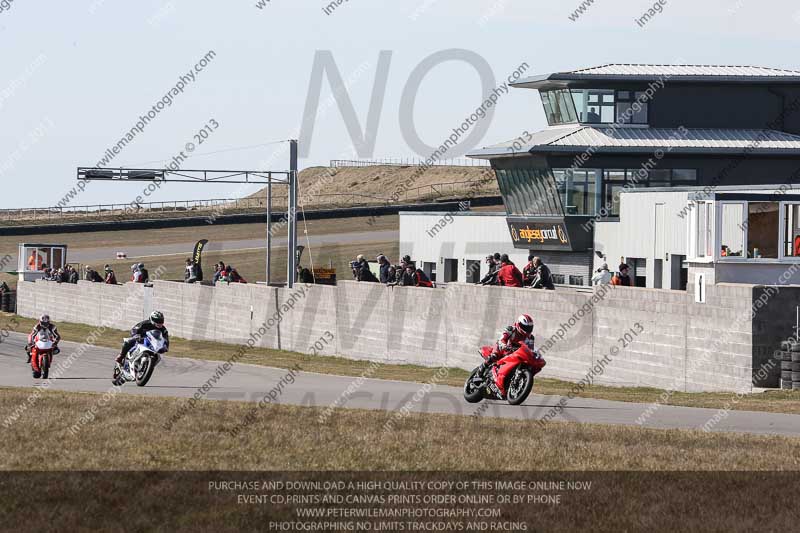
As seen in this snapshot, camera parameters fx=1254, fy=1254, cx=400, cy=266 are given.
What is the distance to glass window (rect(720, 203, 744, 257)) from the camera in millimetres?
25984

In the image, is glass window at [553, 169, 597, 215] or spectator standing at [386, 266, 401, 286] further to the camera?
glass window at [553, 169, 597, 215]

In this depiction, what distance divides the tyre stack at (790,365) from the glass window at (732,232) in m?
3.46

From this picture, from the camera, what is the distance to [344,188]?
15338 centimetres

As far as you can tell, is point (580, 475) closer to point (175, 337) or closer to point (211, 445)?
point (211, 445)

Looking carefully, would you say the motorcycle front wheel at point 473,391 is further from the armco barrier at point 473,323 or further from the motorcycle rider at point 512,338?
the armco barrier at point 473,323

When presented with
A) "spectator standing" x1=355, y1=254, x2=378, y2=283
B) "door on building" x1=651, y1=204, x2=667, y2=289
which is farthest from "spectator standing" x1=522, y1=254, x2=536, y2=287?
"door on building" x1=651, y1=204, x2=667, y2=289

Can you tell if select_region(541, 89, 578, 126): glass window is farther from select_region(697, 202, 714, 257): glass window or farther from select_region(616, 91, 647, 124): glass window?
select_region(697, 202, 714, 257): glass window

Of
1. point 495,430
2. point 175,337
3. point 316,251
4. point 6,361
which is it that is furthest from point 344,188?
point 495,430

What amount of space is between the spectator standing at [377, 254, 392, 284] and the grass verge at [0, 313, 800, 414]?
2.44m

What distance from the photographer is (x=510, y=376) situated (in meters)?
20.0

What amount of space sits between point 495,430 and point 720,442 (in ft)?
8.98

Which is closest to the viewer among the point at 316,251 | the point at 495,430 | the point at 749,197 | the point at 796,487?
the point at 796,487

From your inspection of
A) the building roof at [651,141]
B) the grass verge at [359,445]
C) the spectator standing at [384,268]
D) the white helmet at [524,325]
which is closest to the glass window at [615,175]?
the building roof at [651,141]

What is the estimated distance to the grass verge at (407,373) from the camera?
843 inches
